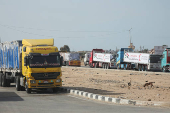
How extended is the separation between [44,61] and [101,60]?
132 feet

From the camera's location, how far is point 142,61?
4700 centimetres

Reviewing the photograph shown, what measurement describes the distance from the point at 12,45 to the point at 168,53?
23951 mm

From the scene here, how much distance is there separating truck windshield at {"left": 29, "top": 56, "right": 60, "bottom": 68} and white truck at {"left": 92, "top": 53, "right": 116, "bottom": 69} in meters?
37.2

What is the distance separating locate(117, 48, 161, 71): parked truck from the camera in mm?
45469

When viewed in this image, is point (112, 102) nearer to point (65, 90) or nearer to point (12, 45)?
point (65, 90)

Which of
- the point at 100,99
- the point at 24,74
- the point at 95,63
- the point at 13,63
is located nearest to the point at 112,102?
the point at 100,99

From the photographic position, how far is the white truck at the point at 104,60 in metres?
56.8

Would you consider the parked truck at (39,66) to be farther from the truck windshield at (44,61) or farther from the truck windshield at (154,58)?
the truck windshield at (154,58)

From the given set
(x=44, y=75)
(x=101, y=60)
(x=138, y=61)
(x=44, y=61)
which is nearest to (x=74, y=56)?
(x=101, y=60)

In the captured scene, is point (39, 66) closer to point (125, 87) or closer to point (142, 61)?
point (125, 87)

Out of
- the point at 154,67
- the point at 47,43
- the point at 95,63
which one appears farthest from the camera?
the point at 95,63

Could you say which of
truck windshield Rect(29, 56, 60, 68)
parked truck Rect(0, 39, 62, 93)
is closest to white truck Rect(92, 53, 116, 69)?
parked truck Rect(0, 39, 62, 93)

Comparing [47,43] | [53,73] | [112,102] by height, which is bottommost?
[112,102]

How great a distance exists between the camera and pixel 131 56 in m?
49.9
